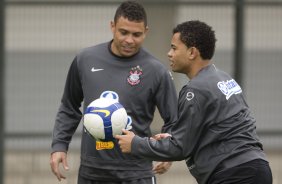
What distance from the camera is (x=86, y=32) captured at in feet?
32.6

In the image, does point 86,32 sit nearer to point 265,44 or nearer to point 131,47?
point 265,44

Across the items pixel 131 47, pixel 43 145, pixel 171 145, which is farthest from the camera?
pixel 43 145

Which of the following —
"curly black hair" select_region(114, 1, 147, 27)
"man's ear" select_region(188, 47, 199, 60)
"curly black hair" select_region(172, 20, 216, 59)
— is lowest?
"man's ear" select_region(188, 47, 199, 60)

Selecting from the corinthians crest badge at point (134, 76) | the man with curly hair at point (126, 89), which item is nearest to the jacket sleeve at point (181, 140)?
the man with curly hair at point (126, 89)

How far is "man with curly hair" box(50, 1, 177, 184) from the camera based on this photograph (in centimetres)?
700

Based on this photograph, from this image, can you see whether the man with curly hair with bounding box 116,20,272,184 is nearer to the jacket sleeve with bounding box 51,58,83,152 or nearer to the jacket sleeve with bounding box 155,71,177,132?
the jacket sleeve with bounding box 155,71,177,132

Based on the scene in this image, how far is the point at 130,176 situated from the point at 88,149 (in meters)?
0.39

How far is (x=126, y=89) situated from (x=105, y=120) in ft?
2.10

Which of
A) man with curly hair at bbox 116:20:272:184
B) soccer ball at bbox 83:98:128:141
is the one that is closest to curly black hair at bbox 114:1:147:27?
soccer ball at bbox 83:98:128:141

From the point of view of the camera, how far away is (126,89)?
700cm

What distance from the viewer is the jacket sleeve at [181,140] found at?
19.4 feet

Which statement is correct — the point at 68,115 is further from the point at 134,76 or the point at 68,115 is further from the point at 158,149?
the point at 158,149

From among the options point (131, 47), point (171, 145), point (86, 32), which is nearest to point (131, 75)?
point (131, 47)

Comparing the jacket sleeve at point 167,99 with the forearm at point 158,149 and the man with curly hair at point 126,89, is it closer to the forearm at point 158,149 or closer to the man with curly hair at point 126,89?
the man with curly hair at point 126,89
